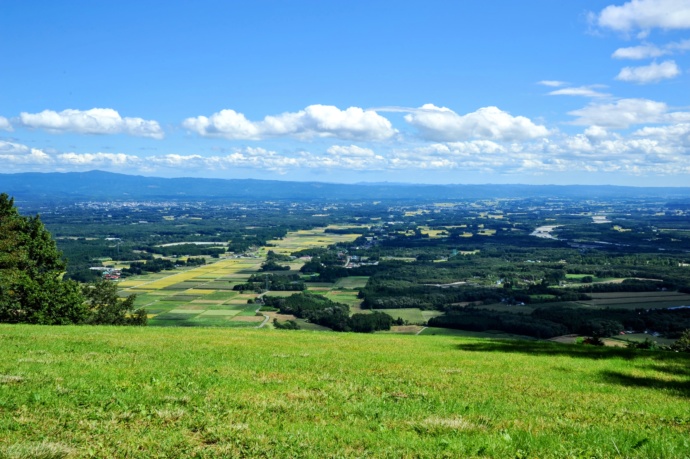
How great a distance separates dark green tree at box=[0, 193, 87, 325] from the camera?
41.5 m

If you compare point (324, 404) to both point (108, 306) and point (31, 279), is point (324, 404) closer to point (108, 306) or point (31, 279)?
point (31, 279)

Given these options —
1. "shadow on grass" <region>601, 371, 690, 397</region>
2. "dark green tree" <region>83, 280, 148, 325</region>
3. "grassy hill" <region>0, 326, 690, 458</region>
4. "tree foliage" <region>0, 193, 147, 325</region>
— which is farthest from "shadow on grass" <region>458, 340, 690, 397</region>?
"dark green tree" <region>83, 280, 148, 325</region>

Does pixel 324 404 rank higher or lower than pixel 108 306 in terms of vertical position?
higher

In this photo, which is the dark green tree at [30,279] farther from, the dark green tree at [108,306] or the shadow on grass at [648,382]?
the shadow on grass at [648,382]

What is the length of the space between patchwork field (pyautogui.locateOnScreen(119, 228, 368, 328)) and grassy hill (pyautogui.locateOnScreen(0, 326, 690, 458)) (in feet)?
190

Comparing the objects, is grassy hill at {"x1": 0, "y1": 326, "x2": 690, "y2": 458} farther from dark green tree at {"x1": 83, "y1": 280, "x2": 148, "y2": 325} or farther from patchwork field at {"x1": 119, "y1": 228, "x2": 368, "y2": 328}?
patchwork field at {"x1": 119, "y1": 228, "x2": 368, "y2": 328}

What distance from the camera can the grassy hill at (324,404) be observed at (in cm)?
991

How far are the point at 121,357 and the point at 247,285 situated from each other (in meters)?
103

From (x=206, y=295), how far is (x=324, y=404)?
10110 cm

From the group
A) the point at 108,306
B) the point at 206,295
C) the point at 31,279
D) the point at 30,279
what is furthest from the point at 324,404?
the point at 206,295

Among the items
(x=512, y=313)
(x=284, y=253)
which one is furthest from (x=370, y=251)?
(x=512, y=313)

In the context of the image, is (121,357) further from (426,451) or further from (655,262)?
(655,262)

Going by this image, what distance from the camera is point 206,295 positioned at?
361ft

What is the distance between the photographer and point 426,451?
32.0 feet
